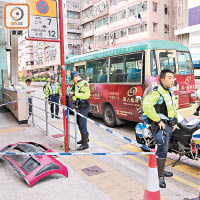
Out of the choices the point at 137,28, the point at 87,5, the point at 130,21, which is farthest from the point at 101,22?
the point at 137,28

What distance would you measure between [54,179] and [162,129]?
6.02 ft

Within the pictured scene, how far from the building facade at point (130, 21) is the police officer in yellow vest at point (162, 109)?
28.0 m

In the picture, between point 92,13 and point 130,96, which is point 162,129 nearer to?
point 130,96

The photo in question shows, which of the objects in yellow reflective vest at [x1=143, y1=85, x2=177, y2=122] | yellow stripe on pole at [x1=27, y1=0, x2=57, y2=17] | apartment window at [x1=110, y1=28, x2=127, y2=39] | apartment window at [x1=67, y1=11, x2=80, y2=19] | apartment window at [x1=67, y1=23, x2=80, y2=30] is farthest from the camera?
apartment window at [x1=67, y1=11, x2=80, y2=19]

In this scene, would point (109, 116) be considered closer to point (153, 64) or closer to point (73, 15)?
point (153, 64)

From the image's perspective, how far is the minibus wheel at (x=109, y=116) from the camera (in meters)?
7.94

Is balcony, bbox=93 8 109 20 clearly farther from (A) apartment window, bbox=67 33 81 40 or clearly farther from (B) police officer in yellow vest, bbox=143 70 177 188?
(B) police officer in yellow vest, bbox=143 70 177 188

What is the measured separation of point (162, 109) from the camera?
11.8 ft

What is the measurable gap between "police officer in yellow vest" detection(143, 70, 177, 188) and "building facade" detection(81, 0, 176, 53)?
27956mm

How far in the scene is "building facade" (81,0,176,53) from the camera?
1212 inches

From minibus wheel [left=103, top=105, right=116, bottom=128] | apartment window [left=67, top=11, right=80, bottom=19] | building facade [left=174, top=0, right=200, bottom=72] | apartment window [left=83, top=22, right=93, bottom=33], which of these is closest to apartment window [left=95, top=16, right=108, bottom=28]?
apartment window [left=83, top=22, right=93, bottom=33]

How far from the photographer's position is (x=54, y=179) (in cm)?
366

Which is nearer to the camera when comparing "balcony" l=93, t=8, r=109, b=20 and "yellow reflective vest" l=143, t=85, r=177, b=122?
"yellow reflective vest" l=143, t=85, r=177, b=122

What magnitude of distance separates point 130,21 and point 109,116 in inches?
1080
